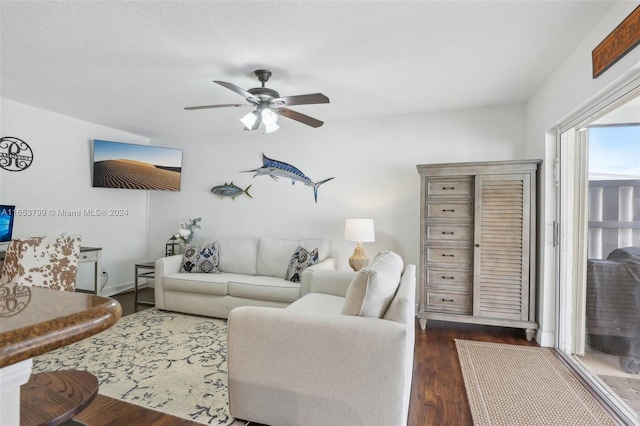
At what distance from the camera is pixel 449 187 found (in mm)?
3271

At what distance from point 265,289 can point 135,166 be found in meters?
2.70

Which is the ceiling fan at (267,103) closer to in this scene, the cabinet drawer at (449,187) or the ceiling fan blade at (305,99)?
the ceiling fan blade at (305,99)

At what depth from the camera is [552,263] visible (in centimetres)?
290

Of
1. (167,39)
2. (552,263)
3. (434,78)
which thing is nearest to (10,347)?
(167,39)

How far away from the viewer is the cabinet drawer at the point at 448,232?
3234mm

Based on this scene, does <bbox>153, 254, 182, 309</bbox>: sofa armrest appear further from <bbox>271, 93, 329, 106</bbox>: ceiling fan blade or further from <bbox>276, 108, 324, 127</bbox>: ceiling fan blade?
<bbox>271, 93, 329, 106</bbox>: ceiling fan blade

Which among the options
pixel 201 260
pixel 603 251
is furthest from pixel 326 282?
pixel 603 251

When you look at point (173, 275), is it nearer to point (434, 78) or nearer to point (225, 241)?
point (225, 241)

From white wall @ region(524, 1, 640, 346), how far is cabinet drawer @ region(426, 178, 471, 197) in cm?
64

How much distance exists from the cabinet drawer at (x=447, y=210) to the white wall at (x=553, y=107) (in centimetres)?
64

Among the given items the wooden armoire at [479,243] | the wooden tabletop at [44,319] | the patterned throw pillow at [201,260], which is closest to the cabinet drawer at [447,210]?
the wooden armoire at [479,243]

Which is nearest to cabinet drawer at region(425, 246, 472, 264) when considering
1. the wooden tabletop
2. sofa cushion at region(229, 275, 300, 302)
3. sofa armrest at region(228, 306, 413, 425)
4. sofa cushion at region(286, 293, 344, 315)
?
sofa cushion at region(286, 293, 344, 315)

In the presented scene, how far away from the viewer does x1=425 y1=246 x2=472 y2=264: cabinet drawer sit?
127 inches

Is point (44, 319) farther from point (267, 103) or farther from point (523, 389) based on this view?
point (523, 389)
